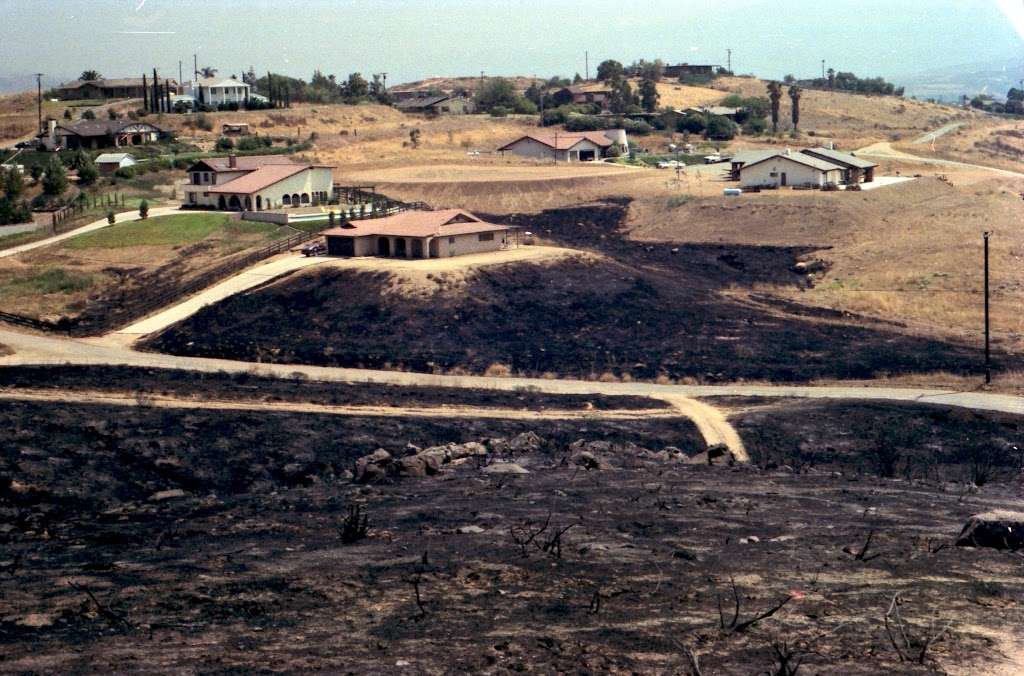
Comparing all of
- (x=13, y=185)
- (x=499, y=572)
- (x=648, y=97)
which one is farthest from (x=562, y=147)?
(x=499, y=572)

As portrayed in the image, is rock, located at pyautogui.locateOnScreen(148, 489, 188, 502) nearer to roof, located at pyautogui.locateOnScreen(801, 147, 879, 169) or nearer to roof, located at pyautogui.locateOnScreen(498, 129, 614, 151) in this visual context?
roof, located at pyautogui.locateOnScreen(801, 147, 879, 169)

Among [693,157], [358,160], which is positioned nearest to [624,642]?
[358,160]

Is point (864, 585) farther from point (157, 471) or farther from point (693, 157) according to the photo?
point (693, 157)

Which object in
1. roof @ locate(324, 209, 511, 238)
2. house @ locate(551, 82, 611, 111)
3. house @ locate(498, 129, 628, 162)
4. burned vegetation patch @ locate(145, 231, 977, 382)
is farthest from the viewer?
house @ locate(551, 82, 611, 111)

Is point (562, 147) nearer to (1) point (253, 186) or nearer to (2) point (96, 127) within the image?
(2) point (96, 127)

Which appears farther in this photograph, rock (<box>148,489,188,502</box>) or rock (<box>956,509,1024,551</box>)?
rock (<box>148,489,188,502</box>)

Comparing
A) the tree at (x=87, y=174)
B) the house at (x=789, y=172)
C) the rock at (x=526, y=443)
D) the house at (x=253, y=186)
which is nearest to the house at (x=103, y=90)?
the tree at (x=87, y=174)

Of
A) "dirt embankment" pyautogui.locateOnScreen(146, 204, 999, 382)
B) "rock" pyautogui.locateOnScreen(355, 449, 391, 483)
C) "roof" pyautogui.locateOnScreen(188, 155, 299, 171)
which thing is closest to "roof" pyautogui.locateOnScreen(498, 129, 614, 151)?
"roof" pyautogui.locateOnScreen(188, 155, 299, 171)

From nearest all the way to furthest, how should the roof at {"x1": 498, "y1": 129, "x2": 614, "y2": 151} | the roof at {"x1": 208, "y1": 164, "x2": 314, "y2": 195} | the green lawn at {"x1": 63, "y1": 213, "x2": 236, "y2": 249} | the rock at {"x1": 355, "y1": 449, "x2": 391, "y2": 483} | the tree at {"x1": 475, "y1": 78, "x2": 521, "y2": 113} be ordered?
the rock at {"x1": 355, "y1": 449, "x2": 391, "y2": 483}
the green lawn at {"x1": 63, "y1": 213, "x2": 236, "y2": 249}
the roof at {"x1": 208, "y1": 164, "x2": 314, "y2": 195}
the roof at {"x1": 498, "y1": 129, "x2": 614, "y2": 151}
the tree at {"x1": 475, "y1": 78, "x2": 521, "y2": 113}
